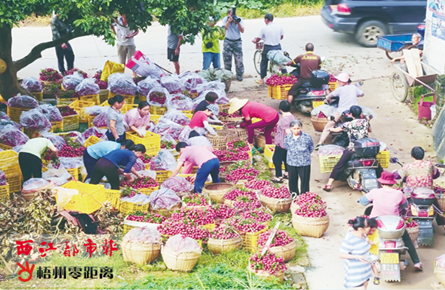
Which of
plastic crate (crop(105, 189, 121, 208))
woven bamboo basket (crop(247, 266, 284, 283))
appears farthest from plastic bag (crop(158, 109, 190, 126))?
woven bamboo basket (crop(247, 266, 284, 283))

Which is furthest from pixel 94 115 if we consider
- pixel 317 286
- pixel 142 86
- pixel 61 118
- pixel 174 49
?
pixel 317 286

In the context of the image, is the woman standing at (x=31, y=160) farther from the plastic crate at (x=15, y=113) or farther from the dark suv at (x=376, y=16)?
the dark suv at (x=376, y=16)

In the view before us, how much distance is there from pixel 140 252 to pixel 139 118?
4116 millimetres

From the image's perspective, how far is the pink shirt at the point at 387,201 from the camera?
807 centimetres

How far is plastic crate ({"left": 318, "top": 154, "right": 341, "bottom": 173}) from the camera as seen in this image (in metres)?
10.8

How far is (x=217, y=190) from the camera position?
997 cm

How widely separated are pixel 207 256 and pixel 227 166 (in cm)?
303

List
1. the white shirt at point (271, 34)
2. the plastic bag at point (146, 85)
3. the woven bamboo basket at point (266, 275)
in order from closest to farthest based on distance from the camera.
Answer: the woven bamboo basket at point (266, 275) < the plastic bag at point (146, 85) < the white shirt at point (271, 34)

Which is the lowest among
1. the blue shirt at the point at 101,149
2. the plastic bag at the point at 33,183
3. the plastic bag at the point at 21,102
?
the plastic bag at the point at 33,183

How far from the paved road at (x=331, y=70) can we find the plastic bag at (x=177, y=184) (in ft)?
7.24

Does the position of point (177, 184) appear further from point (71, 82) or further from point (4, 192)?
point (71, 82)

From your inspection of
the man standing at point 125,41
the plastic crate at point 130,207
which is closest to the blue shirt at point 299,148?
the plastic crate at point 130,207

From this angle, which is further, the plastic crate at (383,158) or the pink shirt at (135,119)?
the pink shirt at (135,119)

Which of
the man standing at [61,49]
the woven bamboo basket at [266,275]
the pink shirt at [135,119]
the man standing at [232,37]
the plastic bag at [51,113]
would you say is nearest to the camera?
the woven bamboo basket at [266,275]
